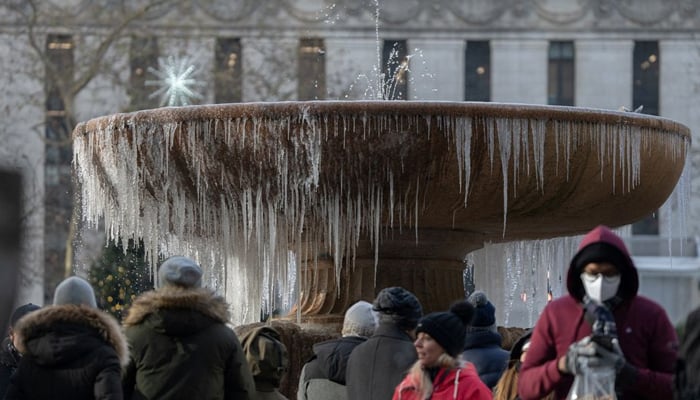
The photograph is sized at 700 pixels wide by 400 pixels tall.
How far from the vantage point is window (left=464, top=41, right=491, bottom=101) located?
173ft

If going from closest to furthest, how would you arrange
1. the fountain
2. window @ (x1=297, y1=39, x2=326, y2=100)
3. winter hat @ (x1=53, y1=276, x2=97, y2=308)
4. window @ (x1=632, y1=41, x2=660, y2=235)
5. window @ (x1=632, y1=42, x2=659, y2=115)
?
winter hat @ (x1=53, y1=276, x2=97, y2=308), the fountain, window @ (x1=297, y1=39, x2=326, y2=100), window @ (x1=632, y1=41, x2=660, y2=235), window @ (x1=632, y1=42, x2=659, y2=115)

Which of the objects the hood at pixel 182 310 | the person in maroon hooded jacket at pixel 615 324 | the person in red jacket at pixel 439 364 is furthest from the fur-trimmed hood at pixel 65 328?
the person in maroon hooded jacket at pixel 615 324

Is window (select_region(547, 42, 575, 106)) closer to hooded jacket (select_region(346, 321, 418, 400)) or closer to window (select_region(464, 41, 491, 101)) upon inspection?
window (select_region(464, 41, 491, 101))

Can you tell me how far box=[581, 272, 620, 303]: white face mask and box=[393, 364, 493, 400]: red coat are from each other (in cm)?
84

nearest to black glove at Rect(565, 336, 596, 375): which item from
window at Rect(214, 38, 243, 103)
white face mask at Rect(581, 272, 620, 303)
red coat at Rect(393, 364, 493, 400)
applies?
white face mask at Rect(581, 272, 620, 303)

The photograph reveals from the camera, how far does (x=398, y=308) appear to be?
7176 millimetres

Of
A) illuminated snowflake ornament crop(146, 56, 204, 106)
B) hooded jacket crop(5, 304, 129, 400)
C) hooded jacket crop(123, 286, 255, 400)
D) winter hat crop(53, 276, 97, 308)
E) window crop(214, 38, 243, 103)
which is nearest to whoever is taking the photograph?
hooded jacket crop(5, 304, 129, 400)

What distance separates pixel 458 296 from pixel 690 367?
19.6 feet

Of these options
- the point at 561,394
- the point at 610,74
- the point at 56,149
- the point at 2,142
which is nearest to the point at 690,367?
the point at 561,394

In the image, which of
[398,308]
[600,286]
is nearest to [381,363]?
[398,308]

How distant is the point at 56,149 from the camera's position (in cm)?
4641

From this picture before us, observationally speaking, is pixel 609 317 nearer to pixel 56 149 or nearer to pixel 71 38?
pixel 71 38

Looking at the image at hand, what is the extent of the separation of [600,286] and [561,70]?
49.4 m

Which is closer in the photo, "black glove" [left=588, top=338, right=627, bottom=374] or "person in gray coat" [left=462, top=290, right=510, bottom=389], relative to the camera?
"black glove" [left=588, top=338, right=627, bottom=374]
